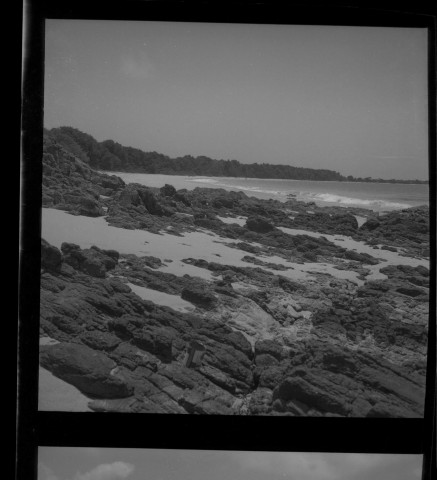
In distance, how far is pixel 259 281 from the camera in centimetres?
234

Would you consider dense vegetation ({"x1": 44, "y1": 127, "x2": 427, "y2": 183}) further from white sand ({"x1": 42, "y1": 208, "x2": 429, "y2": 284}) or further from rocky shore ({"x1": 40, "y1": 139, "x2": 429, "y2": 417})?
white sand ({"x1": 42, "y1": 208, "x2": 429, "y2": 284})

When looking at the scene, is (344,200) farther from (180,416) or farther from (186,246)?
(180,416)

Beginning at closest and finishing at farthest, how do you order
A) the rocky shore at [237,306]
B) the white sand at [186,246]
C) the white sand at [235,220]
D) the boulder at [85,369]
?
the boulder at [85,369]
the rocky shore at [237,306]
the white sand at [186,246]
the white sand at [235,220]

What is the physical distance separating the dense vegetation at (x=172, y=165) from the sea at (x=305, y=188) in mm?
23

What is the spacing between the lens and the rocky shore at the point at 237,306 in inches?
81.2

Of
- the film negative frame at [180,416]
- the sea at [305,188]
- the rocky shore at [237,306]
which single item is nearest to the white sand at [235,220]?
the rocky shore at [237,306]

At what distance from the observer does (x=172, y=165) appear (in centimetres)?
212

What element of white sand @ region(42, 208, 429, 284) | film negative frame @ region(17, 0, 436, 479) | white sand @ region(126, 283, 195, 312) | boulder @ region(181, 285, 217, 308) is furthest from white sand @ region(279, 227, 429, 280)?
film negative frame @ region(17, 0, 436, 479)

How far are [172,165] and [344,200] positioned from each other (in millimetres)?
781

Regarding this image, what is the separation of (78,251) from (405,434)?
1.48 m

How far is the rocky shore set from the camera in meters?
2.06

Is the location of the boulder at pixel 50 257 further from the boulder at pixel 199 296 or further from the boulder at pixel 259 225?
the boulder at pixel 259 225

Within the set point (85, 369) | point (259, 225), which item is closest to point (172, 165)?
point (259, 225)

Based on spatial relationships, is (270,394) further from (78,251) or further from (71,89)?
(71,89)
